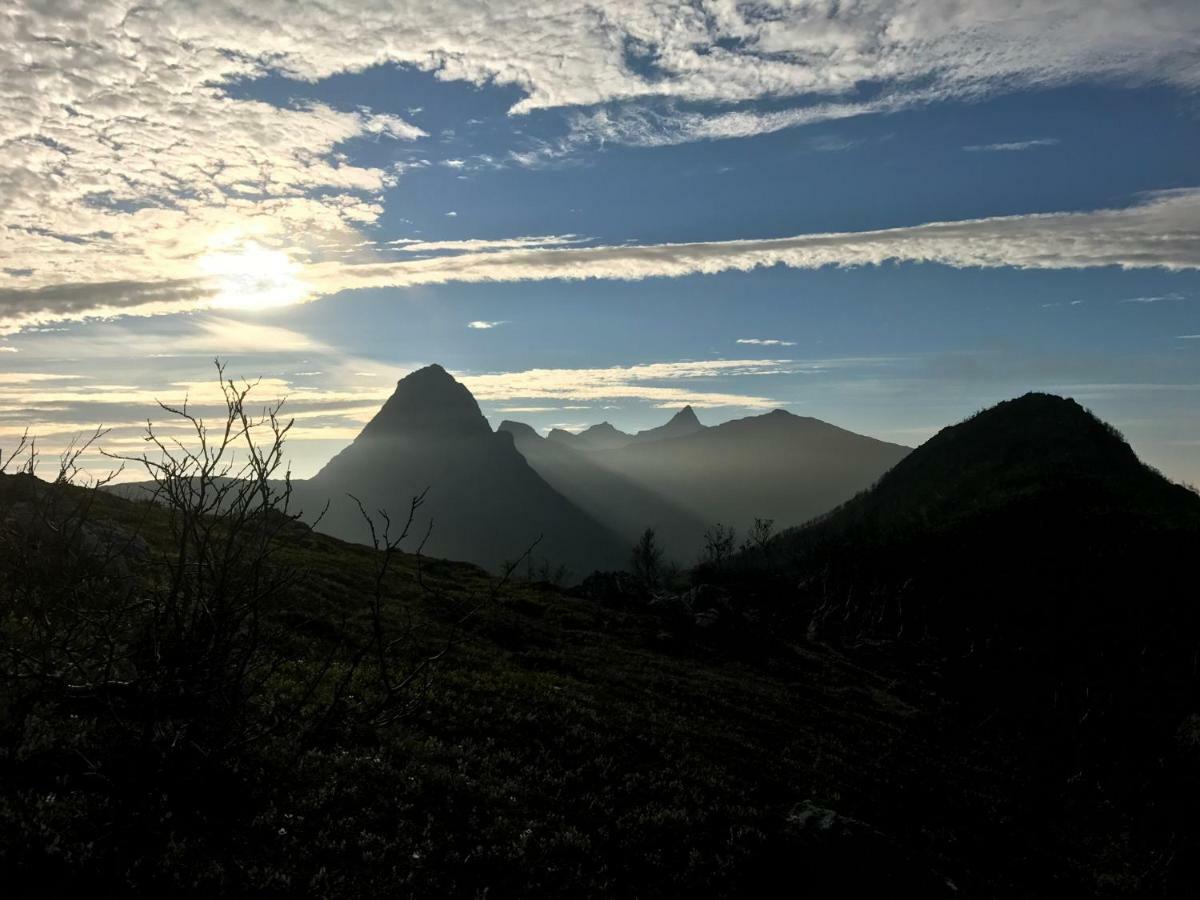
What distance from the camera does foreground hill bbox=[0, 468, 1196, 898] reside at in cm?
1043

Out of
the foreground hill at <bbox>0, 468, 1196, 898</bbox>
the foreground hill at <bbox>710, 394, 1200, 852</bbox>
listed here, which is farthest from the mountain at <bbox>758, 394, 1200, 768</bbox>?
the foreground hill at <bbox>0, 468, 1196, 898</bbox>

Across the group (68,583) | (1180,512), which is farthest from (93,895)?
(1180,512)

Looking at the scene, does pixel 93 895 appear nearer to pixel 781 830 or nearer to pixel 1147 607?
pixel 781 830

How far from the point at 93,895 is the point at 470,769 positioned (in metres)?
9.01

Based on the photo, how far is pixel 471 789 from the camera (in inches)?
635

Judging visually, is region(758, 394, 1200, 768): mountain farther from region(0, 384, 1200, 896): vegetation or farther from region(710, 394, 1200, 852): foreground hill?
region(0, 384, 1200, 896): vegetation

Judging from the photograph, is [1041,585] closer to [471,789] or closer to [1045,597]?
[1045,597]

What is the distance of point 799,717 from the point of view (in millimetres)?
35938

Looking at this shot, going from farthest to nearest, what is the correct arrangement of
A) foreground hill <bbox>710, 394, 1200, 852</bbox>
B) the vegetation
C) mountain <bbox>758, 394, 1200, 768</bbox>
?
mountain <bbox>758, 394, 1200, 768</bbox>, foreground hill <bbox>710, 394, 1200, 852</bbox>, the vegetation

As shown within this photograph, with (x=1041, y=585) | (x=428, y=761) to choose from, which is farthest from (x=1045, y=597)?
(x=428, y=761)

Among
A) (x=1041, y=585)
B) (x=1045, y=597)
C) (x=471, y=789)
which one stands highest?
(x=471, y=789)

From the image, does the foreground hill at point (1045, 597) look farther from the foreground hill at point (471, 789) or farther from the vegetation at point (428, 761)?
the foreground hill at point (471, 789)

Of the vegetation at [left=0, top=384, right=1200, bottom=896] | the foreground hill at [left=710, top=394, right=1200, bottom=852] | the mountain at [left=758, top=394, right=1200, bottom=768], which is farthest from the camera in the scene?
the mountain at [left=758, top=394, right=1200, bottom=768]

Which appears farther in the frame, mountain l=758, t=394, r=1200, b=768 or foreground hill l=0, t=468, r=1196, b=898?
mountain l=758, t=394, r=1200, b=768
